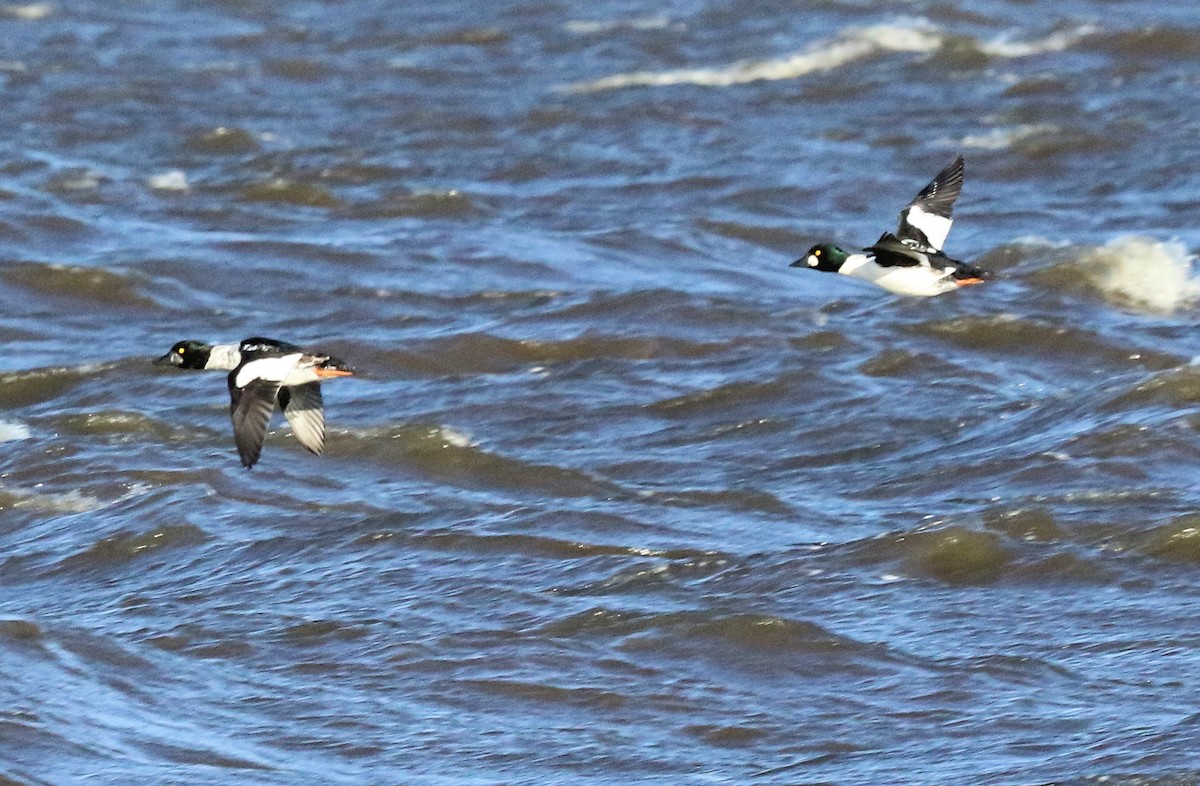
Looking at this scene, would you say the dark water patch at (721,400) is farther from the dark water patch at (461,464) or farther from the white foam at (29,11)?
the white foam at (29,11)

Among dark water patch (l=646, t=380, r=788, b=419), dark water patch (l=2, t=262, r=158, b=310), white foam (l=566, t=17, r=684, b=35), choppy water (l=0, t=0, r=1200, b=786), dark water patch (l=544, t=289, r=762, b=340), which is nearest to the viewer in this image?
choppy water (l=0, t=0, r=1200, b=786)

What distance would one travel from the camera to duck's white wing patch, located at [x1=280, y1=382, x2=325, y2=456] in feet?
28.3

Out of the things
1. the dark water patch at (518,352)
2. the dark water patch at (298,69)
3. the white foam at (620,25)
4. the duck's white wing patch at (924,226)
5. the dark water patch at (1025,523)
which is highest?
the white foam at (620,25)

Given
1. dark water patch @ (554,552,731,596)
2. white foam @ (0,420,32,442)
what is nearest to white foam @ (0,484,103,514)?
white foam @ (0,420,32,442)

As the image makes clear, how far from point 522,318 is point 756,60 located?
8553mm

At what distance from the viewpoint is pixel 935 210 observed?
1027cm

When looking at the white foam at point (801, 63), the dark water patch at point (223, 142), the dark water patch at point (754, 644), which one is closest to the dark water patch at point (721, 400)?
the dark water patch at point (754, 644)

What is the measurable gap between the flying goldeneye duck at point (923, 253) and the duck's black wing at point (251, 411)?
3302 mm

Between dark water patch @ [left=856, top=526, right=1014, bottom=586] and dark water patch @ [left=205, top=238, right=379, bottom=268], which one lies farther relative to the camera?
dark water patch @ [left=205, top=238, right=379, bottom=268]

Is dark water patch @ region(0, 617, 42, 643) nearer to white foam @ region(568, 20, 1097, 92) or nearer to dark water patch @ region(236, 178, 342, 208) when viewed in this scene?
dark water patch @ region(236, 178, 342, 208)

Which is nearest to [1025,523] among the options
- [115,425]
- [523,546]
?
[523,546]

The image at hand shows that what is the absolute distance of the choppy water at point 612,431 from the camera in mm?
7164

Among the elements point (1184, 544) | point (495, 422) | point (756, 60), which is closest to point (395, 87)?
point (756, 60)

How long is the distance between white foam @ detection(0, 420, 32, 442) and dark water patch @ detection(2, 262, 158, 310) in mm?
2498
